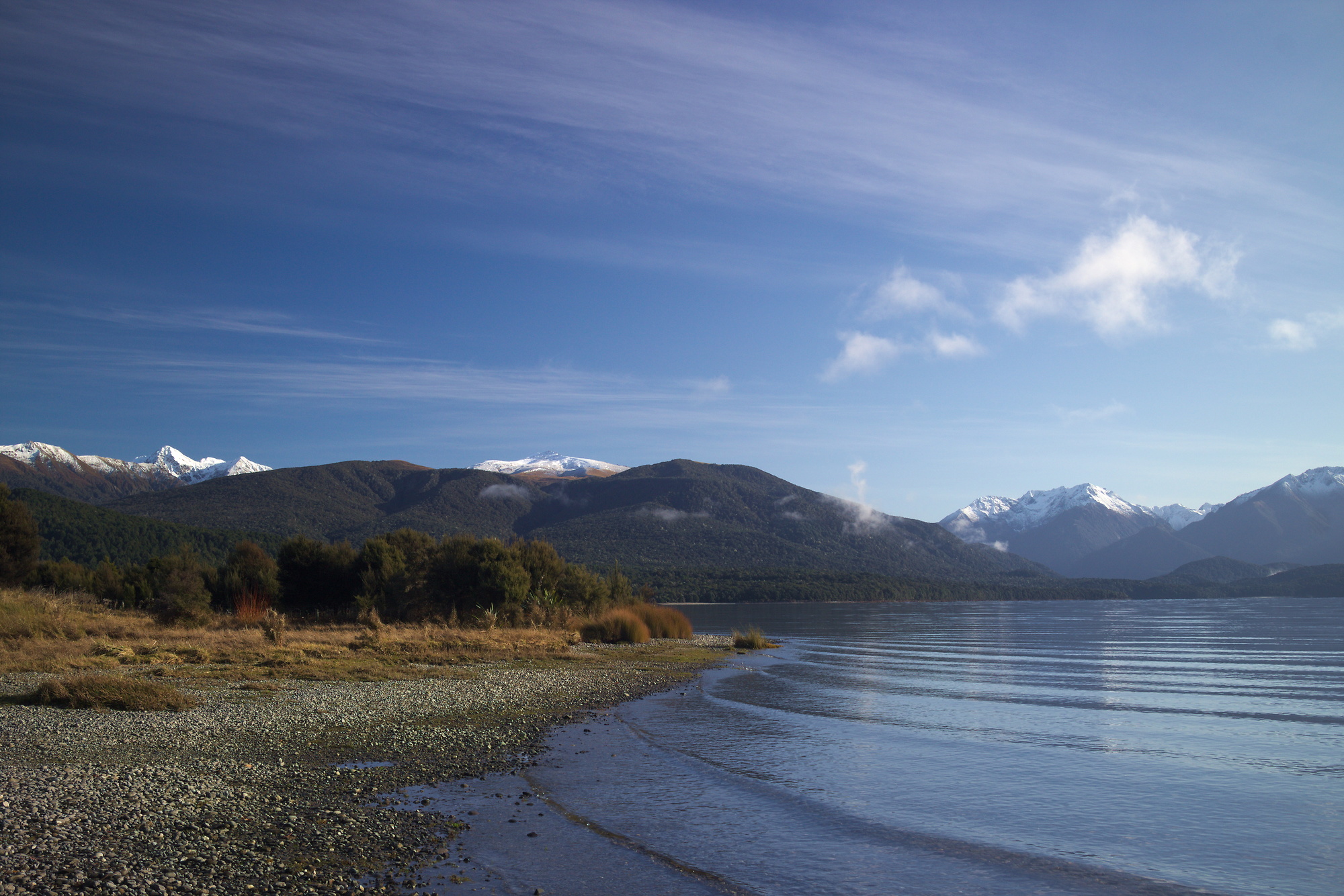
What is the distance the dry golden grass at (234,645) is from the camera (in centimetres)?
2183

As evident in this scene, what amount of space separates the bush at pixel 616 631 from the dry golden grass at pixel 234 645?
4540 mm

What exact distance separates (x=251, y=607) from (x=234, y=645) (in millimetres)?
12687

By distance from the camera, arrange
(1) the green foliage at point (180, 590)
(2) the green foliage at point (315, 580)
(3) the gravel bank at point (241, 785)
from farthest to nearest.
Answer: (2) the green foliage at point (315, 580), (1) the green foliage at point (180, 590), (3) the gravel bank at point (241, 785)

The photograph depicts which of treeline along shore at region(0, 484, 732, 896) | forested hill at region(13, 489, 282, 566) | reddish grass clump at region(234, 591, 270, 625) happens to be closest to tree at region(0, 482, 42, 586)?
treeline along shore at region(0, 484, 732, 896)

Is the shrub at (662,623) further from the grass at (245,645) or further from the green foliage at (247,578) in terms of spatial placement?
the green foliage at (247,578)

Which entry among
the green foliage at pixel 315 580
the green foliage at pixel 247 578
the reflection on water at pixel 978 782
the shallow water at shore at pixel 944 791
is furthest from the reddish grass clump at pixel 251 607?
the reflection on water at pixel 978 782

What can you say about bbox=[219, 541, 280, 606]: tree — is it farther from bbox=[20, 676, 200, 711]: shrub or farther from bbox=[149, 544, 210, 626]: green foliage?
bbox=[20, 676, 200, 711]: shrub

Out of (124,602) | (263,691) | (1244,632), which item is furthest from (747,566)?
(263,691)

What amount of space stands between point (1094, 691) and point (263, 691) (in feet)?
84.4

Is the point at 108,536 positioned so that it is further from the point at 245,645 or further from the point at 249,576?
the point at 245,645

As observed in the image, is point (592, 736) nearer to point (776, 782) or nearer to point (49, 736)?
point (776, 782)

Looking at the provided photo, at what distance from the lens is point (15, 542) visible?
134 feet

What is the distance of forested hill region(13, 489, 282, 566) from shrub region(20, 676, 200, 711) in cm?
7999

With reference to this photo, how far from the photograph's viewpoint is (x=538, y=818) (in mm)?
10133
